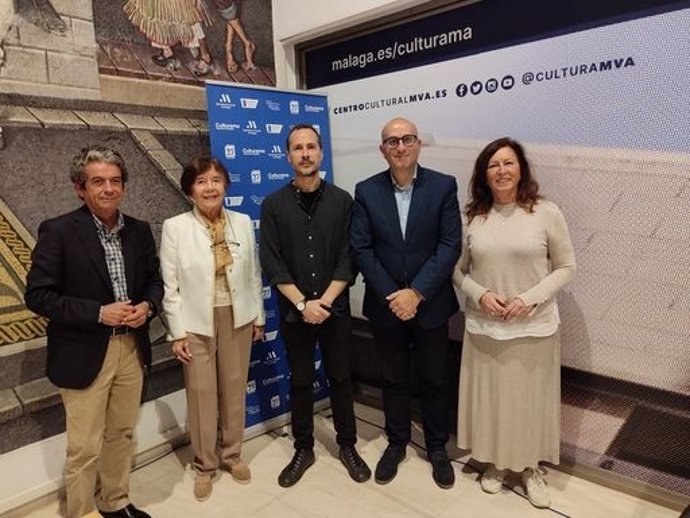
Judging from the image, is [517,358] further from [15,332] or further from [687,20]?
[15,332]

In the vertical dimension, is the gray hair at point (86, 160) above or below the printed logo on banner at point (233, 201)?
above

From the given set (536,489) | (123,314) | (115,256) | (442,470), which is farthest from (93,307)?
(536,489)

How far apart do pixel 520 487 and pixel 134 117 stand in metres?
2.79

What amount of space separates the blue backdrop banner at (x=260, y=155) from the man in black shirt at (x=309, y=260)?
1.95 ft

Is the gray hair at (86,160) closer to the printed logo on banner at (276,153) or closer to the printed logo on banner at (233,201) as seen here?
the printed logo on banner at (233,201)

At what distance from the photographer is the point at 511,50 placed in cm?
250

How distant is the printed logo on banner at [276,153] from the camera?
3.04 metres

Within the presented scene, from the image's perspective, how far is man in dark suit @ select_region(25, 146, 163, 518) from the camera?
1870 millimetres

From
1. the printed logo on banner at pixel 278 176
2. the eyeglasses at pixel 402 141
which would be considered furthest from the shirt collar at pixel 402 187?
the printed logo on banner at pixel 278 176

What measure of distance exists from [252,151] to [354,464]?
5.95 feet

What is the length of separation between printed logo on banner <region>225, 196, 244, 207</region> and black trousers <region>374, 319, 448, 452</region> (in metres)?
1.09

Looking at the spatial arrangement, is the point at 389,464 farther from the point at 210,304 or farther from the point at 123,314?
the point at 123,314

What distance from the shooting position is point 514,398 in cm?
223

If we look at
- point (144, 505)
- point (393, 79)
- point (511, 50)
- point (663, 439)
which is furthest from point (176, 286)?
point (663, 439)
